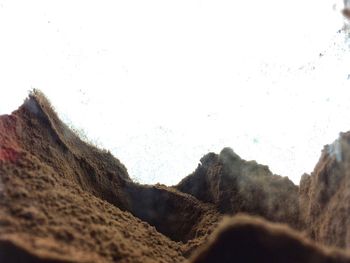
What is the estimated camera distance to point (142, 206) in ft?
25.6

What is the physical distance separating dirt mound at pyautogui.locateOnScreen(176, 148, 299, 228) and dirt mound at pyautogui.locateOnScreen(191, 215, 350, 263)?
2.99 m

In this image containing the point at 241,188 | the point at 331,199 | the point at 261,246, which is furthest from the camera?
the point at 241,188

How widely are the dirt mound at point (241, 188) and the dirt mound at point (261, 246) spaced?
2.99 m

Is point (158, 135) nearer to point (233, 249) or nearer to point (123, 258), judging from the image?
point (123, 258)

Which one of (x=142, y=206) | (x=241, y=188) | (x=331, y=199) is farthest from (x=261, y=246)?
(x=142, y=206)

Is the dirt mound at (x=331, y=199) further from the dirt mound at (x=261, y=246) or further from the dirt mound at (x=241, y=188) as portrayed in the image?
the dirt mound at (x=261, y=246)

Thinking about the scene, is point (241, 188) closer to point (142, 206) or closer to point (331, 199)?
point (142, 206)

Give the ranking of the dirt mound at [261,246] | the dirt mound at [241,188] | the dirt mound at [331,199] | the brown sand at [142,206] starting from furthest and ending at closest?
1. the dirt mound at [241,188]
2. the dirt mound at [331,199]
3. the brown sand at [142,206]
4. the dirt mound at [261,246]

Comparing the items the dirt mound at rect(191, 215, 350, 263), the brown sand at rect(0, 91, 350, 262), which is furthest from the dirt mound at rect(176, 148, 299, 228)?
→ the dirt mound at rect(191, 215, 350, 263)

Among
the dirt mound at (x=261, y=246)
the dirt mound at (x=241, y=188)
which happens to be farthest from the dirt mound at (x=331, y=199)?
the dirt mound at (x=261, y=246)

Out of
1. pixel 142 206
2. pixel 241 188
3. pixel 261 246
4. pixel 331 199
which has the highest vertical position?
pixel 241 188

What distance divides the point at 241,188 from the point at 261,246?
417 cm

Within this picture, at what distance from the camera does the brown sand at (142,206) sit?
3203 millimetres

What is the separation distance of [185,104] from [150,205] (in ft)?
9.42
